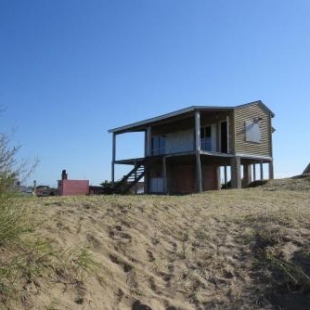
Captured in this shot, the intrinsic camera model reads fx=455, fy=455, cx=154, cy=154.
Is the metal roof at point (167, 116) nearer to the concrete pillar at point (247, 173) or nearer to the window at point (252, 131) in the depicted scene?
the window at point (252, 131)

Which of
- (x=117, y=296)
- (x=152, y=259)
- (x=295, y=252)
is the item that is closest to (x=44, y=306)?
(x=117, y=296)

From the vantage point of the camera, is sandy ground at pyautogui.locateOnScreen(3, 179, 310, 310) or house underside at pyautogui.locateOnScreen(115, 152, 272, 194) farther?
house underside at pyautogui.locateOnScreen(115, 152, 272, 194)

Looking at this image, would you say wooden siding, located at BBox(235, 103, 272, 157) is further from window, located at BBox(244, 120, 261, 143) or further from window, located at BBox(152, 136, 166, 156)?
window, located at BBox(152, 136, 166, 156)

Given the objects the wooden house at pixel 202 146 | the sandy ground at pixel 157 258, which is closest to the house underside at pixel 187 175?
the wooden house at pixel 202 146

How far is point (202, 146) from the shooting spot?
26031 mm

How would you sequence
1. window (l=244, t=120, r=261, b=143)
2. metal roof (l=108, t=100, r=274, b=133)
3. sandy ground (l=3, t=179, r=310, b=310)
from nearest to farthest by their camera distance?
1. sandy ground (l=3, t=179, r=310, b=310)
2. metal roof (l=108, t=100, r=274, b=133)
3. window (l=244, t=120, r=261, b=143)

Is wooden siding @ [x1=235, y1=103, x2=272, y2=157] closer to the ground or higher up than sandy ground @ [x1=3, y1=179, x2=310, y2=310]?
higher up

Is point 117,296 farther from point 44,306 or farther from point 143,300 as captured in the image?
point 44,306

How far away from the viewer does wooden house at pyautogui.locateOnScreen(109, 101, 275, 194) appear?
24422 millimetres

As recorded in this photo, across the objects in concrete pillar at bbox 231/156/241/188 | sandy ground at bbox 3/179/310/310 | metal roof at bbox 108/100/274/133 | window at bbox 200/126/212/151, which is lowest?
sandy ground at bbox 3/179/310/310

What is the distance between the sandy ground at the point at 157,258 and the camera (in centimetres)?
528

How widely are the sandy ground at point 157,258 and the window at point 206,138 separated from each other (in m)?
17.2

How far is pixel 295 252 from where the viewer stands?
21.3 ft

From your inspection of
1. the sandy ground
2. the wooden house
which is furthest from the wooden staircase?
the sandy ground
